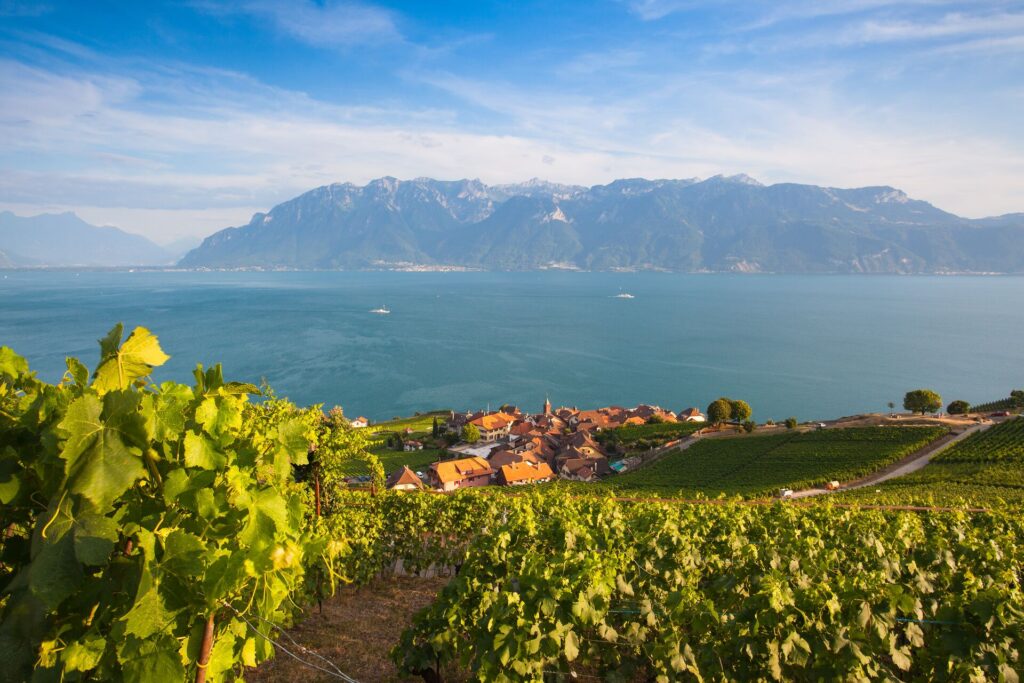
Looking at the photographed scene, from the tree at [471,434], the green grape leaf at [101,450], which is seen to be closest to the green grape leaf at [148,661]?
the green grape leaf at [101,450]

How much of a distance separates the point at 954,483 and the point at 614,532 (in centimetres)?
3085

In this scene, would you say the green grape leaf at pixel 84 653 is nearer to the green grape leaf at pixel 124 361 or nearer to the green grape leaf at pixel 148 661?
the green grape leaf at pixel 148 661

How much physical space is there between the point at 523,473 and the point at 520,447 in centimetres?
1010

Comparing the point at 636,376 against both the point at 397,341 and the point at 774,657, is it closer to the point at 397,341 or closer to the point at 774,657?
the point at 397,341

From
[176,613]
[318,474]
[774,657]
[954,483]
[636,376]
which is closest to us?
[176,613]

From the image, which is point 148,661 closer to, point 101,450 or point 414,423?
point 101,450

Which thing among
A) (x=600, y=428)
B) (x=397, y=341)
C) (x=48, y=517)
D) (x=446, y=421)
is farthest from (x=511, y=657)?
(x=397, y=341)

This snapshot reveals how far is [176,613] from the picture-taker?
7.48ft

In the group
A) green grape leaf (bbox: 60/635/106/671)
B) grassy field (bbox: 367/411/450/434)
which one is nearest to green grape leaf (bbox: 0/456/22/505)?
Result: green grape leaf (bbox: 60/635/106/671)

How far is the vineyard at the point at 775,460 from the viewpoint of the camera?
37062mm

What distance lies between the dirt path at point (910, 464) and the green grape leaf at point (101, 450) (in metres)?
35.5

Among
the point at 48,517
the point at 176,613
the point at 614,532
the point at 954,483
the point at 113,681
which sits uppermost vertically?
the point at 48,517

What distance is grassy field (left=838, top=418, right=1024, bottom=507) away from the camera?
24422 millimetres

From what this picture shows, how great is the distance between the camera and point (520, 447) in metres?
59.6
